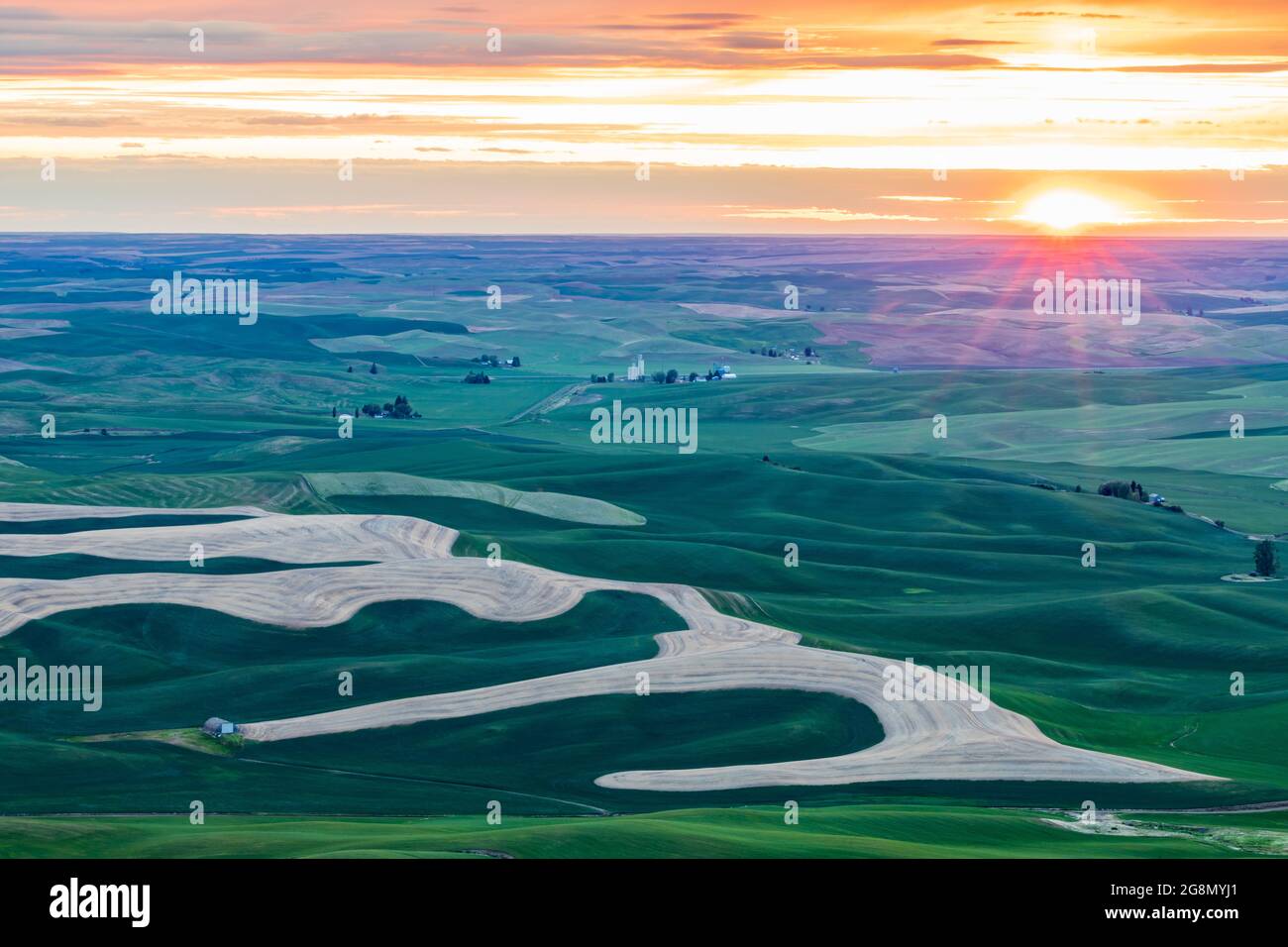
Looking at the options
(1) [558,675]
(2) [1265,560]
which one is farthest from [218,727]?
(2) [1265,560]

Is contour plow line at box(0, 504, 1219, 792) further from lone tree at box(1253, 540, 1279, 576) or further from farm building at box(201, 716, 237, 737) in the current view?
lone tree at box(1253, 540, 1279, 576)

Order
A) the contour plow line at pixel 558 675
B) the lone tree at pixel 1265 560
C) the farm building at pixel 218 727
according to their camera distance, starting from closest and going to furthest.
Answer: the contour plow line at pixel 558 675 → the farm building at pixel 218 727 → the lone tree at pixel 1265 560

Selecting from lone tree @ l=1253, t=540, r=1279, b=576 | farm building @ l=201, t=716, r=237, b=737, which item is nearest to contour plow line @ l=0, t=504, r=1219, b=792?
farm building @ l=201, t=716, r=237, b=737

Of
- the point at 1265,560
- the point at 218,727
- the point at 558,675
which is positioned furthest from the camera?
the point at 1265,560

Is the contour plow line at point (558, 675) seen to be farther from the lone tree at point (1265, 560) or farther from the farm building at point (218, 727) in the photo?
the lone tree at point (1265, 560)

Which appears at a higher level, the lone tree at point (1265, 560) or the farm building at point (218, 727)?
the lone tree at point (1265, 560)

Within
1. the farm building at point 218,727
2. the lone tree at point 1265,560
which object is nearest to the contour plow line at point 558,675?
the farm building at point 218,727

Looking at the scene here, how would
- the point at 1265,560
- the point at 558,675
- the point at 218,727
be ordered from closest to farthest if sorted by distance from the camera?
the point at 218,727 < the point at 558,675 < the point at 1265,560

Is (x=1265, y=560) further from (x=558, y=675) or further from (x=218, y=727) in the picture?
(x=218, y=727)
